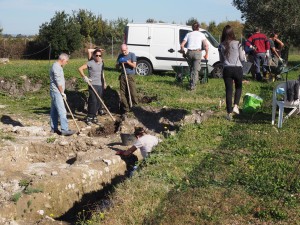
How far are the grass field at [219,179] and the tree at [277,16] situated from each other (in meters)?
16.4

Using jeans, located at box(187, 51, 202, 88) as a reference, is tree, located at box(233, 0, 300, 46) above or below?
above

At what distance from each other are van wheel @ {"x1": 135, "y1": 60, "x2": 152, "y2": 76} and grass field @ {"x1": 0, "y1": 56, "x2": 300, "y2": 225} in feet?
26.0

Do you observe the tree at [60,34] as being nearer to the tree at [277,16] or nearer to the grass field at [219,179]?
the tree at [277,16]

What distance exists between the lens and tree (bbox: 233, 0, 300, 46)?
84.1 ft

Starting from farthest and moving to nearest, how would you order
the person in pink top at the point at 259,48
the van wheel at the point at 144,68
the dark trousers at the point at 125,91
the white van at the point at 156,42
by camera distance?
the van wheel at the point at 144,68
the white van at the point at 156,42
the person in pink top at the point at 259,48
the dark trousers at the point at 125,91

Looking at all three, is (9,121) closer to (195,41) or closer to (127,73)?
(127,73)

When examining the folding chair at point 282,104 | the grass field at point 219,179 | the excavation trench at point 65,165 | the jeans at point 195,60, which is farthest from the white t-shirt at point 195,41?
the folding chair at point 282,104

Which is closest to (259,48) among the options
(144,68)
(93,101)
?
(144,68)

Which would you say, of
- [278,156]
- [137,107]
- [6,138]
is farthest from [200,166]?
[137,107]

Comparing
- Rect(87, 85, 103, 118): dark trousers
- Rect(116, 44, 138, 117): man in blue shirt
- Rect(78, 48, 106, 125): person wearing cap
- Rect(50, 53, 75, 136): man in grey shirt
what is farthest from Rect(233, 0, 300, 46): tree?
Rect(50, 53, 75, 136): man in grey shirt

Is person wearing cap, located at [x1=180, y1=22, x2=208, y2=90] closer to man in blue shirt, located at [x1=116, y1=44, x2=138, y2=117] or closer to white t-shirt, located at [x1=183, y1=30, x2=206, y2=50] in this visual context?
white t-shirt, located at [x1=183, y1=30, x2=206, y2=50]

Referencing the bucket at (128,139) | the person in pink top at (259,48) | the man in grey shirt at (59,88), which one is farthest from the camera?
the person in pink top at (259,48)

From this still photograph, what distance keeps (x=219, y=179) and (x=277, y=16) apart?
69.7 feet

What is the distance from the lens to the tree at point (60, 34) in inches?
1245
